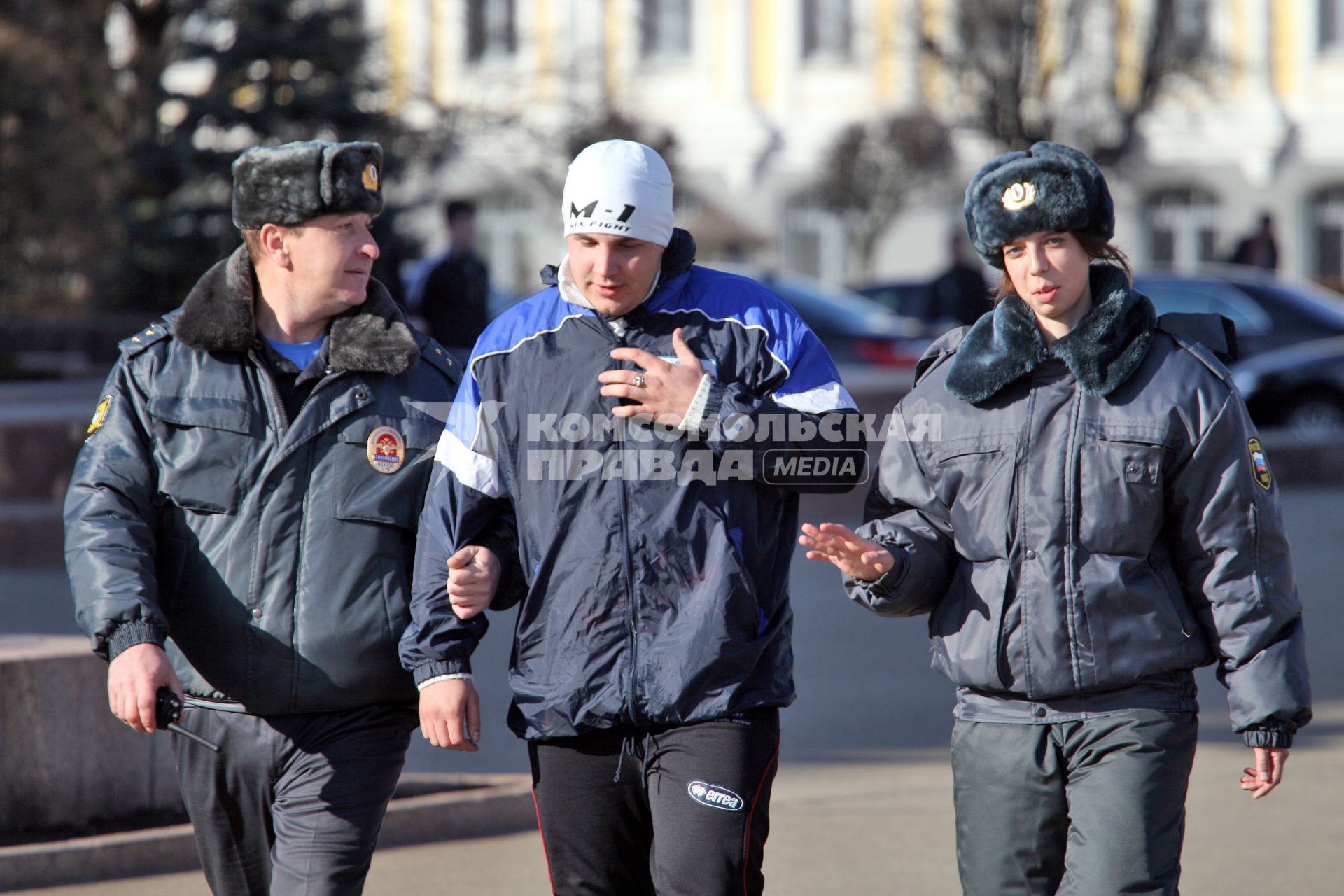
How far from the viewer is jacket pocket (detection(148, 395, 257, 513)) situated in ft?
11.5

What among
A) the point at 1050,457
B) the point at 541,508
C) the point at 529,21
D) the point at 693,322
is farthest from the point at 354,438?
the point at 529,21

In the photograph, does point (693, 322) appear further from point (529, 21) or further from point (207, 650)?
point (529, 21)

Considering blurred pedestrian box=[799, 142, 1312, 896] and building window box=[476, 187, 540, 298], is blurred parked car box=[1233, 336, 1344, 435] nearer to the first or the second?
blurred pedestrian box=[799, 142, 1312, 896]

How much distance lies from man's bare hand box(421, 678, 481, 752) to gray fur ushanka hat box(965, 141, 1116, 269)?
51.3 inches

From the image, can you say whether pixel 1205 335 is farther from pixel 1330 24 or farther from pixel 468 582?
pixel 1330 24

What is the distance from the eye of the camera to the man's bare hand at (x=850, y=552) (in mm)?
3336

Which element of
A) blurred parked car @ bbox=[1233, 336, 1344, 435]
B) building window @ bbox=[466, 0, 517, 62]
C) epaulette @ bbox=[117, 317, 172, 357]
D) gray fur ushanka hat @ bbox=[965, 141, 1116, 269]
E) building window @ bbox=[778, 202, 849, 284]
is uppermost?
building window @ bbox=[466, 0, 517, 62]

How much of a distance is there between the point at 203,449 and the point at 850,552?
4.20ft

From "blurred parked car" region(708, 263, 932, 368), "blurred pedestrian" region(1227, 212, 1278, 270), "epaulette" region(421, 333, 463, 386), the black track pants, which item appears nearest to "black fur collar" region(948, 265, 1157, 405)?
the black track pants

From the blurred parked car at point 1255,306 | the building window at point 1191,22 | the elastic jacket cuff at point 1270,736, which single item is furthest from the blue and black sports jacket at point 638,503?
the building window at point 1191,22

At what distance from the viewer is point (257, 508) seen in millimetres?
3508

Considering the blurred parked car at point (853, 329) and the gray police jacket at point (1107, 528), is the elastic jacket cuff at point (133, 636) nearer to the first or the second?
the gray police jacket at point (1107, 528)

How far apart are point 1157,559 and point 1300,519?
9.38m

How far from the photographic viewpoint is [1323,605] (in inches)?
366
